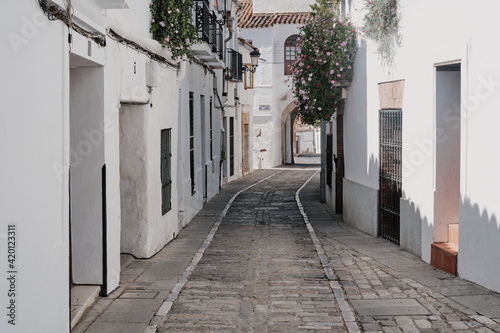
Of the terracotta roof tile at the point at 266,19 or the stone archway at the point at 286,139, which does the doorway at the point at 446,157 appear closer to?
the terracotta roof tile at the point at 266,19

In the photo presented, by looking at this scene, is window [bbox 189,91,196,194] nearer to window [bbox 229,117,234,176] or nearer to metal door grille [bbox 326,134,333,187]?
metal door grille [bbox 326,134,333,187]

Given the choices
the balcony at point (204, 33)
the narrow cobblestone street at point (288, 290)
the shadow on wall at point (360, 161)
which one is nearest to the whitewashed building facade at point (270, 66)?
the balcony at point (204, 33)

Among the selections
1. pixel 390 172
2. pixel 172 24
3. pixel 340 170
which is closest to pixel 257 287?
pixel 390 172

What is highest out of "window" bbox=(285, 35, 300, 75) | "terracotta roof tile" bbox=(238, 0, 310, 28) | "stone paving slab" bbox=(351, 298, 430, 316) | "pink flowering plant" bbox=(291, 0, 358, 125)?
"terracotta roof tile" bbox=(238, 0, 310, 28)

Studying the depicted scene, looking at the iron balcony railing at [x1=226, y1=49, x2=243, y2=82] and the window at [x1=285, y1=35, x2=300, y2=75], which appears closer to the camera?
the iron balcony railing at [x1=226, y1=49, x2=243, y2=82]

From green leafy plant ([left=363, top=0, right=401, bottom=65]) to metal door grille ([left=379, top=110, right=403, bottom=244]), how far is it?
115cm

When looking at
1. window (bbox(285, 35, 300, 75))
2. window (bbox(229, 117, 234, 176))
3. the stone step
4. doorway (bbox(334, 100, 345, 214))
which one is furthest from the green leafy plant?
window (bbox(285, 35, 300, 75))

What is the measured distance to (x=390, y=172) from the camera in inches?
480

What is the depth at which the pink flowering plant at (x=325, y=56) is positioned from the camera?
14375 millimetres

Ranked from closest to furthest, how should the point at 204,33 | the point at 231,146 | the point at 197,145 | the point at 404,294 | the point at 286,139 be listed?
the point at 404,294 < the point at 204,33 < the point at 197,145 < the point at 231,146 < the point at 286,139

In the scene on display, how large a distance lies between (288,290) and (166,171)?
179 inches

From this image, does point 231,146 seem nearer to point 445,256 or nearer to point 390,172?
point 390,172

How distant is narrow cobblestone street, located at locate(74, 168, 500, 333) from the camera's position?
7.12 metres

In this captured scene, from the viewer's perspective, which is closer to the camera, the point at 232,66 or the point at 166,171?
the point at 166,171
